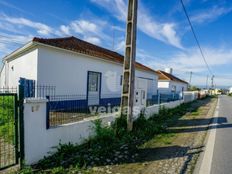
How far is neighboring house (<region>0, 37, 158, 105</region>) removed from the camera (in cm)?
1091

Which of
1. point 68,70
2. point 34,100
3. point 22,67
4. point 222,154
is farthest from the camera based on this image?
point 22,67

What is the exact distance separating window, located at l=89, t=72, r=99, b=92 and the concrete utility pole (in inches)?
233

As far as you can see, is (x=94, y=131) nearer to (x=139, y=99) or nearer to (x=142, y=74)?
(x=139, y=99)

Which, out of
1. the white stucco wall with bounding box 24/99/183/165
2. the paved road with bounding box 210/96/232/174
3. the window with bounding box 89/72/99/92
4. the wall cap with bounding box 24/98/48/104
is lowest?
the paved road with bounding box 210/96/232/174

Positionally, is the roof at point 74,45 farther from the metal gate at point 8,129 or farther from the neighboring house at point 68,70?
the metal gate at point 8,129

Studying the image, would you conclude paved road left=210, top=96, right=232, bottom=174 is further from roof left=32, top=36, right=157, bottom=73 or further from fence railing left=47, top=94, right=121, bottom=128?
roof left=32, top=36, right=157, bottom=73

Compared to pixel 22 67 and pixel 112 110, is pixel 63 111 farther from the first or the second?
pixel 22 67

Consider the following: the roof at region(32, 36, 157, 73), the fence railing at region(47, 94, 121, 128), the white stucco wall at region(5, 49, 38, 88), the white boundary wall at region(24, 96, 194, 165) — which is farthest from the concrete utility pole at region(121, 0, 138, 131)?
the white stucco wall at region(5, 49, 38, 88)

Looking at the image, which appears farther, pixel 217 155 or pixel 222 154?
pixel 222 154

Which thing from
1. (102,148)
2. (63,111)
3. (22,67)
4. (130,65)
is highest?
(22,67)

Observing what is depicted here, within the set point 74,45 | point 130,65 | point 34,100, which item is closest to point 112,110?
point 130,65

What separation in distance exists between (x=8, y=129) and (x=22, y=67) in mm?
8188

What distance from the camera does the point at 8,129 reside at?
547cm

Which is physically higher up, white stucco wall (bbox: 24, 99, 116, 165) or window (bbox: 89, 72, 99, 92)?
window (bbox: 89, 72, 99, 92)
